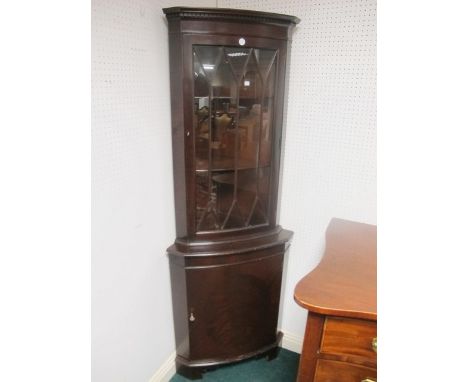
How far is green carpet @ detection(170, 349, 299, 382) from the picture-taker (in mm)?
1843

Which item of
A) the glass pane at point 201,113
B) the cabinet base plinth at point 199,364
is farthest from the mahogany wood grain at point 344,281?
the cabinet base plinth at point 199,364

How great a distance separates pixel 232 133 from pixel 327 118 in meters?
0.47

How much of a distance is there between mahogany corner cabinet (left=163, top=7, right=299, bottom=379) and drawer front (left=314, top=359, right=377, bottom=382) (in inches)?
25.2

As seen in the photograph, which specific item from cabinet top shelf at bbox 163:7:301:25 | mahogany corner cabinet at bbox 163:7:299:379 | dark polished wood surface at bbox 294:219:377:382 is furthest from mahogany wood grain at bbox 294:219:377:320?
cabinet top shelf at bbox 163:7:301:25

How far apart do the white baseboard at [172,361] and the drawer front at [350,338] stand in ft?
3.34

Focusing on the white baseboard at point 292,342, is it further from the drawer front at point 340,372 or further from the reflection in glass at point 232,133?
the drawer front at point 340,372

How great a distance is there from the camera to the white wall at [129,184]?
1211 mm

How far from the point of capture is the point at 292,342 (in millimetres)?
2057

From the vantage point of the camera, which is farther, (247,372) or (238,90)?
(247,372)

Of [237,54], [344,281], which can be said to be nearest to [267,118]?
[237,54]
